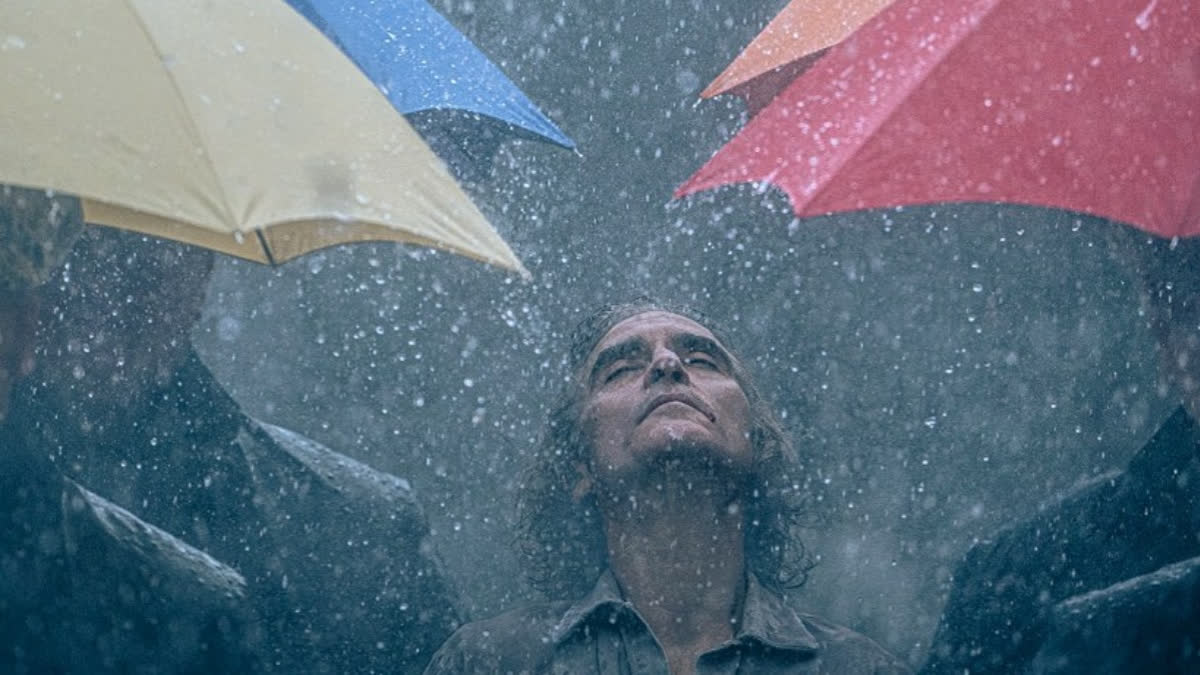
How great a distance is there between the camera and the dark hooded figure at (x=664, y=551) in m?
3.54

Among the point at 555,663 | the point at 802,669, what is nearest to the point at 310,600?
the point at 555,663

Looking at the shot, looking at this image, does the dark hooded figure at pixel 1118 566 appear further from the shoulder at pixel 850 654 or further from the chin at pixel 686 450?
the chin at pixel 686 450

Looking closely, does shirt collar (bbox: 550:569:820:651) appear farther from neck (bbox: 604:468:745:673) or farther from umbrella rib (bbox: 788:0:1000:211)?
umbrella rib (bbox: 788:0:1000:211)

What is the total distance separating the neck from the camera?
3.62 m

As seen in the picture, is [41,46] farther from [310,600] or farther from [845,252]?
[845,252]

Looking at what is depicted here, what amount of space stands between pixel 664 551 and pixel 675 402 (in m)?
0.37

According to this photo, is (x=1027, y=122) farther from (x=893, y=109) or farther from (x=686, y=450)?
(x=686, y=450)

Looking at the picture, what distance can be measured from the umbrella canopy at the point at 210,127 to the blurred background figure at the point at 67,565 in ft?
0.93

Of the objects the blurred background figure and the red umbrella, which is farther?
the blurred background figure

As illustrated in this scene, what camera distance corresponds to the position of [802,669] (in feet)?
11.5

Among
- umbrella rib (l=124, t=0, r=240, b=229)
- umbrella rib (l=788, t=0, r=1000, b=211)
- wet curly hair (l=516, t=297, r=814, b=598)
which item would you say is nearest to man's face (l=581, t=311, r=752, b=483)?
wet curly hair (l=516, t=297, r=814, b=598)

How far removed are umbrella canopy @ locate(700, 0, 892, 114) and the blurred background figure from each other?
1.78 m

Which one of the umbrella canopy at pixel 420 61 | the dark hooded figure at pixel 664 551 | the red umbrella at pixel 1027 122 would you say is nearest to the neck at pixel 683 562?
the dark hooded figure at pixel 664 551

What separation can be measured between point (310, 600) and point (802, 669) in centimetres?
133
